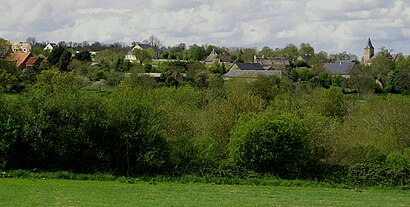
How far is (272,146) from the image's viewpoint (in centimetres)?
3488

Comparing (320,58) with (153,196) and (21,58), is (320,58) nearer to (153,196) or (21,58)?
(21,58)

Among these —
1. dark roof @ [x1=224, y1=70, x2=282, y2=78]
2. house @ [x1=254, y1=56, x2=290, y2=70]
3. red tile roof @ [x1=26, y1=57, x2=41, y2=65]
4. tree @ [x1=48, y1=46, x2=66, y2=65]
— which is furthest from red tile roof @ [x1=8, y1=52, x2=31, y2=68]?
house @ [x1=254, y1=56, x2=290, y2=70]

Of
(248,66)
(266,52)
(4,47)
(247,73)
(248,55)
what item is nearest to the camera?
(4,47)

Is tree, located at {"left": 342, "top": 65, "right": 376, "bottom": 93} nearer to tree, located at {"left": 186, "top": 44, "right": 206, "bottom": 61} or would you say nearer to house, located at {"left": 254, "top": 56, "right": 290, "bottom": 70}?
house, located at {"left": 254, "top": 56, "right": 290, "bottom": 70}

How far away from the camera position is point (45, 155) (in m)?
33.0

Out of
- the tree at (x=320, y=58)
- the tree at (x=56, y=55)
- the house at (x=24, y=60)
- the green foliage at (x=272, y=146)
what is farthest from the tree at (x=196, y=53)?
the green foliage at (x=272, y=146)

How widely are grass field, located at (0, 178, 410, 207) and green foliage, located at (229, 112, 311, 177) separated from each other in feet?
14.5

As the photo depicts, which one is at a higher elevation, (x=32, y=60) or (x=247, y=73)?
(x=32, y=60)

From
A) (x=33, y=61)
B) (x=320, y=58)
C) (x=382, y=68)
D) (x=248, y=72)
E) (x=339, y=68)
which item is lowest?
(x=339, y=68)

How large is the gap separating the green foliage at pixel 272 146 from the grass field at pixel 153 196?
174 inches

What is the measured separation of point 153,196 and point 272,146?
42.9 ft

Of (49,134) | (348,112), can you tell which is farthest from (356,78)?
(49,134)

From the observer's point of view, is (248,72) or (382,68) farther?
(382,68)

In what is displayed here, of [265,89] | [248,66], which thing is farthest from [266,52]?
[265,89]
